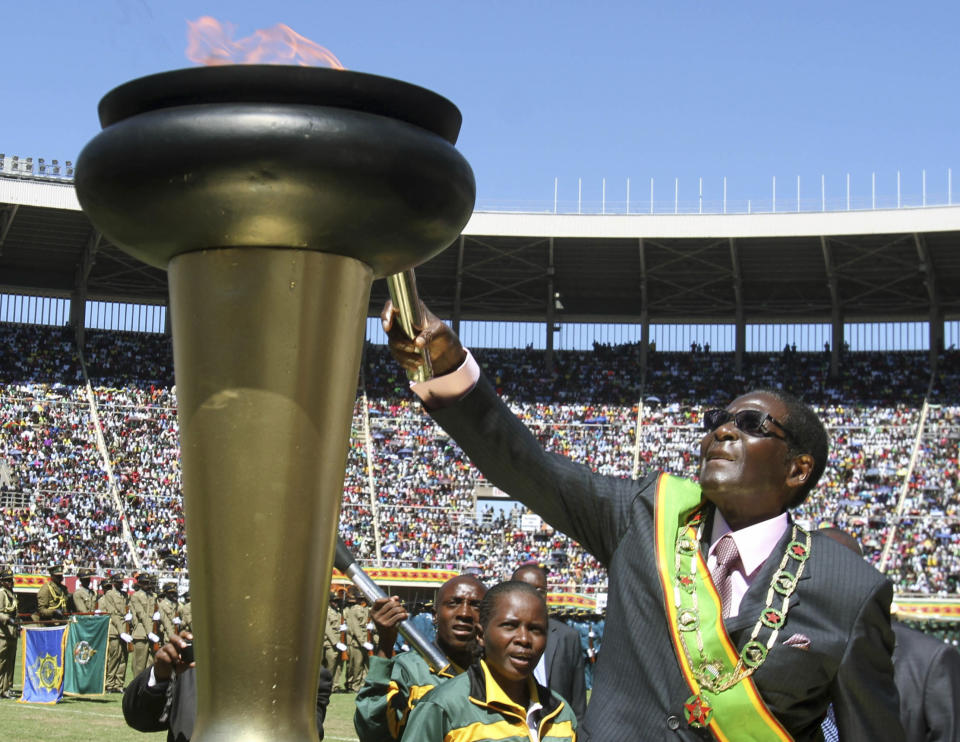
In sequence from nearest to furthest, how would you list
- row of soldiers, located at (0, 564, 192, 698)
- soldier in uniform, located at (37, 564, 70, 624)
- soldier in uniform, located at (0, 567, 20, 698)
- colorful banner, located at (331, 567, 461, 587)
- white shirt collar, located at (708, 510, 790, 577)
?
white shirt collar, located at (708, 510, 790, 577) → soldier in uniform, located at (0, 567, 20, 698) → row of soldiers, located at (0, 564, 192, 698) → soldier in uniform, located at (37, 564, 70, 624) → colorful banner, located at (331, 567, 461, 587)

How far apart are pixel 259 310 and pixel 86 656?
14647 millimetres

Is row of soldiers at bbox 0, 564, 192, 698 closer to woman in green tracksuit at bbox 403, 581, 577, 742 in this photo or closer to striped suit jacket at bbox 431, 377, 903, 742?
woman in green tracksuit at bbox 403, 581, 577, 742

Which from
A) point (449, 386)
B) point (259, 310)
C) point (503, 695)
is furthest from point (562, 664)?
point (259, 310)

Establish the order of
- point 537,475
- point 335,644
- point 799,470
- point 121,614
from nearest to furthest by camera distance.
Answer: point 537,475, point 799,470, point 121,614, point 335,644

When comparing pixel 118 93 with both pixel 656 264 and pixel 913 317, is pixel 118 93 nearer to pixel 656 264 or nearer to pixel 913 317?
pixel 656 264

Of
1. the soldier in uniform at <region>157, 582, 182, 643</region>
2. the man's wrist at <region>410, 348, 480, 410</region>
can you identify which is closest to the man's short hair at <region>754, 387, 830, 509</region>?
the man's wrist at <region>410, 348, 480, 410</region>

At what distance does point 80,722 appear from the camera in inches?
467

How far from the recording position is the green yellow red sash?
1907mm

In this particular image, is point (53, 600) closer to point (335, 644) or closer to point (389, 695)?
point (335, 644)

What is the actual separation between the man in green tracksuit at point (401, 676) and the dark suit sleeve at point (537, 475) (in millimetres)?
2244

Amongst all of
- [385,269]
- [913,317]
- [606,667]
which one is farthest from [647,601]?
[913,317]

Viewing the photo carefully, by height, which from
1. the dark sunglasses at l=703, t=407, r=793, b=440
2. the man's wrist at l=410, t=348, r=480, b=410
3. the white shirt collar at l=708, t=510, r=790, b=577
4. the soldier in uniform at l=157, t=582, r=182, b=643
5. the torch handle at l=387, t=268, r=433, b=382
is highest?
the torch handle at l=387, t=268, r=433, b=382

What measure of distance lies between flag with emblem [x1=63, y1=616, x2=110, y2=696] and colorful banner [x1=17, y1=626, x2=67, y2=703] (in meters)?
0.42

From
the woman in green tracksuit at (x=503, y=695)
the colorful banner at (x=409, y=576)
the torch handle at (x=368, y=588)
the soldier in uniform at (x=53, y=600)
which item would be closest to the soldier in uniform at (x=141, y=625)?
the soldier in uniform at (x=53, y=600)
